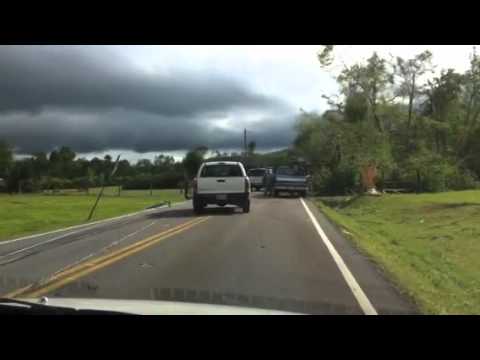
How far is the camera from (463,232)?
74.5ft

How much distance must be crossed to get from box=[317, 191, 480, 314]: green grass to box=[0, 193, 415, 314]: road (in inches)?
22.5

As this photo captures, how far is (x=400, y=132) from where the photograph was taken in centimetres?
6062

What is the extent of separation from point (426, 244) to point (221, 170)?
28.8 feet

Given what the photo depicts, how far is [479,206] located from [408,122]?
3450cm

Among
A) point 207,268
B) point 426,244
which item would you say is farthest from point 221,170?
point 207,268

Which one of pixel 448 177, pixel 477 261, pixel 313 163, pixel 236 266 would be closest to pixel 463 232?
pixel 477 261

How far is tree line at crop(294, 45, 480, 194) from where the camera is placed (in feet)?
157

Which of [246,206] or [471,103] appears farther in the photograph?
[471,103]

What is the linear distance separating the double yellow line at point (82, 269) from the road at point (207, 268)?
0.02m

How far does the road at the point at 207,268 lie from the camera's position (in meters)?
9.23

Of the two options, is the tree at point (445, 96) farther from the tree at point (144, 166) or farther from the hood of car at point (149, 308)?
the hood of car at point (149, 308)

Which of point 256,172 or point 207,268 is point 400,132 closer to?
point 256,172

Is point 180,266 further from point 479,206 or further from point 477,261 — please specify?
point 479,206

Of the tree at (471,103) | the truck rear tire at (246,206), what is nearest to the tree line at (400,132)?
the tree at (471,103)
